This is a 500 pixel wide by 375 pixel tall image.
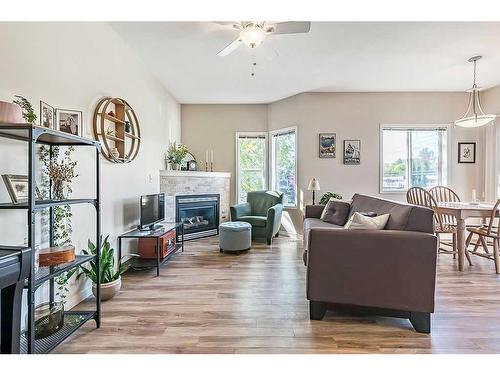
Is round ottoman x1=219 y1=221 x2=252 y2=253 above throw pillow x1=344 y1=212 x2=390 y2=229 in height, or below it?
below

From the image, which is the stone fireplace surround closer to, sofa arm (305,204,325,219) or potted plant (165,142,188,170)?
potted plant (165,142,188,170)

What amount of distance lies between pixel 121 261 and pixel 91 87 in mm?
1995

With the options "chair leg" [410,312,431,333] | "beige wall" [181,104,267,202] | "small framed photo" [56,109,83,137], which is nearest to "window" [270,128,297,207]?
"beige wall" [181,104,267,202]

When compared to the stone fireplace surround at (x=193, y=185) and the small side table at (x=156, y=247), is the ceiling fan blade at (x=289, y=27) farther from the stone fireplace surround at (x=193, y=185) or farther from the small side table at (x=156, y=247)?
the stone fireplace surround at (x=193, y=185)

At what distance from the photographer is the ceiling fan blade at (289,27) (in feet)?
8.50

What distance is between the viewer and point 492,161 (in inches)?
195

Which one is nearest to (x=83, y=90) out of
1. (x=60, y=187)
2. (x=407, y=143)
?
(x=60, y=187)

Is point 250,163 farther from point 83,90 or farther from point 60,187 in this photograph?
point 60,187

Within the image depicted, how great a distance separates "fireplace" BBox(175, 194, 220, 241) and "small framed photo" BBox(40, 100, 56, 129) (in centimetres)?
279

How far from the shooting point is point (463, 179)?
5.27 metres

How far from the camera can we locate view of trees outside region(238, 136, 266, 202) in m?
6.19

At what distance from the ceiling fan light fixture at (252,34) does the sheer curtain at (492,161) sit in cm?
475
